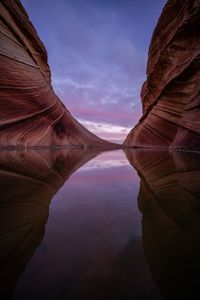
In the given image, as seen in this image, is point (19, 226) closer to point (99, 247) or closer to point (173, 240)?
point (99, 247)

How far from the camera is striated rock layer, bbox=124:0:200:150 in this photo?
277 inches

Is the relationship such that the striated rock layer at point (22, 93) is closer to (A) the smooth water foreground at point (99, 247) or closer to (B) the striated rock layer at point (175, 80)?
(B) the striated rock layer at point (175, 80)

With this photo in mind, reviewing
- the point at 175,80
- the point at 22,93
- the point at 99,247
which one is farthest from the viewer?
the point at 175,80

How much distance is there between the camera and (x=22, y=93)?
8266 mm

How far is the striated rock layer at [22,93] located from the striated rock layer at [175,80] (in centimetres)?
518

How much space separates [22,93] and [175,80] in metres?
6.44

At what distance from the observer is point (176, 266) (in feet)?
1.83

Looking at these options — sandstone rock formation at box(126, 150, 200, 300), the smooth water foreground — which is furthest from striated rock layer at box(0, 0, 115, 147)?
sandstone rock formation at box(126, 150, 200, 300)

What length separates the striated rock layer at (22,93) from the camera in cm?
757

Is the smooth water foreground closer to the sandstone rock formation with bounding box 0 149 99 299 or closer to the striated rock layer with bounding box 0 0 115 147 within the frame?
the sandstone rock formation with bounding box 0 149 99 299

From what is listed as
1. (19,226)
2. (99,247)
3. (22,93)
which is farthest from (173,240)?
(22,93)

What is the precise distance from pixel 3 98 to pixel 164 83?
739cm

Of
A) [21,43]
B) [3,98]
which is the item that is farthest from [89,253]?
[21,43]

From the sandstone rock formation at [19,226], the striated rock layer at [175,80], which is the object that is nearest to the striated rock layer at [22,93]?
the striated rock layer at [175,80]
